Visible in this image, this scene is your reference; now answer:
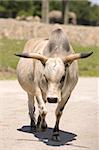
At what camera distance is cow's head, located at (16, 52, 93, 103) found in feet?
26.8

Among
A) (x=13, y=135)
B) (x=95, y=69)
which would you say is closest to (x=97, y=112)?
(x=13, y=135)

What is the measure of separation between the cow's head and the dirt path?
984 mm

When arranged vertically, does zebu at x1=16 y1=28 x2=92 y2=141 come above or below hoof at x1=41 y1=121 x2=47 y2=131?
above

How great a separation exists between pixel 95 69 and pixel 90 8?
62738 millimetres

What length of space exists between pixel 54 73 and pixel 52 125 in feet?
9.22

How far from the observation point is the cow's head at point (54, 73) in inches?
321

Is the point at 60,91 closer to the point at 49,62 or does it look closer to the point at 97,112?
the point at 49,62

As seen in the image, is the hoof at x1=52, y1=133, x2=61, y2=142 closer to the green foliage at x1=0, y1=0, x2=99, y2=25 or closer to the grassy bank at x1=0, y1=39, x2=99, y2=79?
the grassy bank at x1=0, y1=39, x2=99, y2=79

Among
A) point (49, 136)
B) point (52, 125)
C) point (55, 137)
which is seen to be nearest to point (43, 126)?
point (49, 136)

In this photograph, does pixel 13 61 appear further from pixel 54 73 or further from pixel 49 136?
pixel 54 73

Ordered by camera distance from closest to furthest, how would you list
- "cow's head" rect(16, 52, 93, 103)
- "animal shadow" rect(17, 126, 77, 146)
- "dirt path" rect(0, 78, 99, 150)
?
"cow's head" rect(16, 52, 93, 103) < "dirt path" rect(0, 78, 99, 150) < "animal shadow" rect(17, 126, 77, 146)

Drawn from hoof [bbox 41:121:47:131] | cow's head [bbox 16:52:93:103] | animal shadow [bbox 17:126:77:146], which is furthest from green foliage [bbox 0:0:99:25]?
cow's head [bbox 16:52:93:103]

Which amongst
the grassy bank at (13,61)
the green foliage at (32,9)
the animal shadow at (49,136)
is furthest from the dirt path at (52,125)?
the green foliage at (32,9)

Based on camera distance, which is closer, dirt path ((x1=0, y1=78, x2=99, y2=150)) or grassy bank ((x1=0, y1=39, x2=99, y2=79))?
dirt path ((x1=0, y1=78, x2=99, y2=150))
